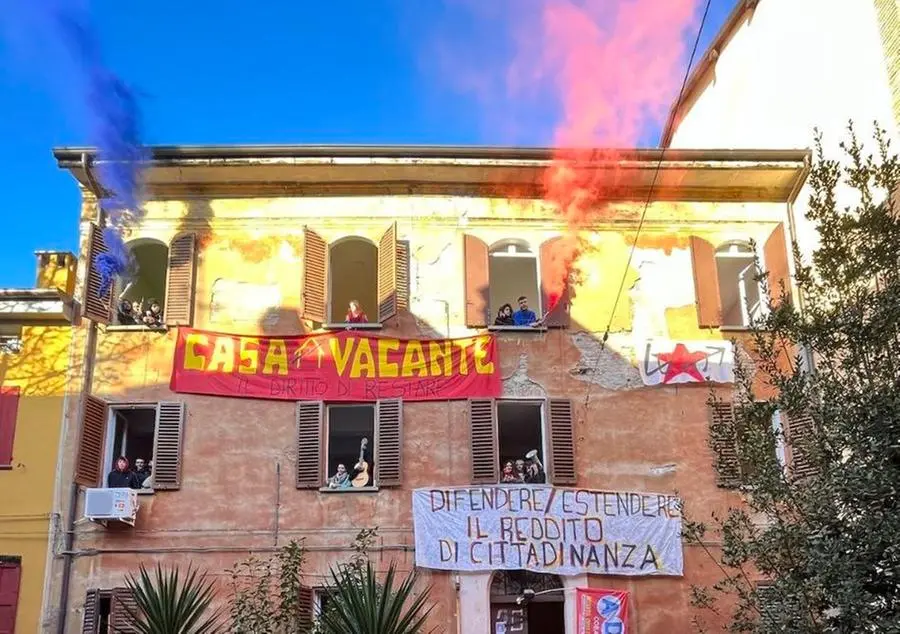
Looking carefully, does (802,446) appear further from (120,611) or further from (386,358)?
(120,611)

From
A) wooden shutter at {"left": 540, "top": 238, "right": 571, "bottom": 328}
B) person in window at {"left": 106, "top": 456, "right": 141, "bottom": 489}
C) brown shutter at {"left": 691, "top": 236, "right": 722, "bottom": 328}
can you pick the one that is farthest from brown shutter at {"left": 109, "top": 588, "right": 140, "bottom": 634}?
brown shutter at {"left": 691, "top": 236, "right": 722, "bottom": 328}

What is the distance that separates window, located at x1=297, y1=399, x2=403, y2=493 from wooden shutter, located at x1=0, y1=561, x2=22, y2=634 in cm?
436

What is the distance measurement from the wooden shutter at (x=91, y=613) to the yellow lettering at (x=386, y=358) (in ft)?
17.7

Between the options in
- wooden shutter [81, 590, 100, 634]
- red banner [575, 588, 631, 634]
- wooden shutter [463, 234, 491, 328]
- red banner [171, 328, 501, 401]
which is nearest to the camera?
wooden shutter [81, 590, 100, 634]

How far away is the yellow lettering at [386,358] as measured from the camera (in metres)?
16.5

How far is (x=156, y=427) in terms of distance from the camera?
16.0 m

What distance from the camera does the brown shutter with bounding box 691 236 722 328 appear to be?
56.4 feet

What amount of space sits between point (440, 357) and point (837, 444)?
7.78 meters

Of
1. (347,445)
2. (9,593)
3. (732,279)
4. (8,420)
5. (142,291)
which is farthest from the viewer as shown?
(732,279)

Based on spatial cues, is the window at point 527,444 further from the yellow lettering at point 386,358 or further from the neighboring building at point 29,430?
the neighboring building at point 29,430

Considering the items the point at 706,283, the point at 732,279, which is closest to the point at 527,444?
the point at 706,283

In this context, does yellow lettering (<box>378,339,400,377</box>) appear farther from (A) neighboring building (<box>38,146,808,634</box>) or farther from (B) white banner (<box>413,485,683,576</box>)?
(B) white banner (<box>413,485,683,576</box>)

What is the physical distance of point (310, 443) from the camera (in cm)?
1602

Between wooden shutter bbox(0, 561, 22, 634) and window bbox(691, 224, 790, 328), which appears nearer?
wooden shutter bbox(0, 561, 22, 634)
